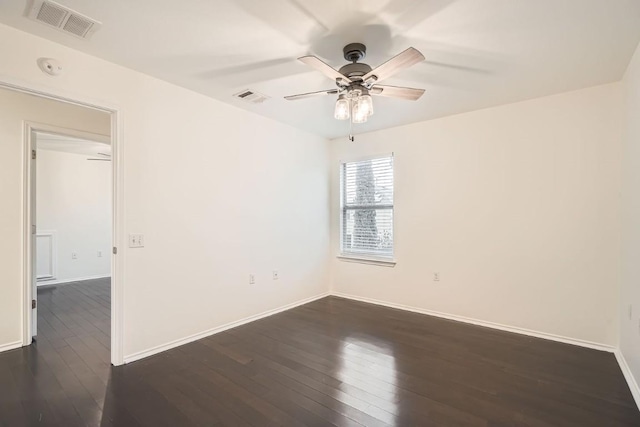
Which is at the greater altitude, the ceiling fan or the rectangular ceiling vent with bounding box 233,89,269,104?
the rectangular ceiling vent with bounding box 233,89,269,104

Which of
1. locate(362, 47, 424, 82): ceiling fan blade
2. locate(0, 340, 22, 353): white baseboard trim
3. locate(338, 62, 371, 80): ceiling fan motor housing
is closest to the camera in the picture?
locate(362, 47, 424, 82): ceiling fan blade

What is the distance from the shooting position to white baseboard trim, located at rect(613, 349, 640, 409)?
203 cm

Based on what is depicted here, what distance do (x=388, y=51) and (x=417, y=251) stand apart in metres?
2.54

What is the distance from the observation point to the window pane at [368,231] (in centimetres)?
428

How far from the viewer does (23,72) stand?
206cm

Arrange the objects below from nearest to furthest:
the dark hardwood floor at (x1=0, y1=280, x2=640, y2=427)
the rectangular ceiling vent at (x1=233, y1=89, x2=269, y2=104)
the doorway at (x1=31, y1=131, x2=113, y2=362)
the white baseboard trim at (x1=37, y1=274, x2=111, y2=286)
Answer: the dark hardwood floor at (x1=0, y1=280, x2=640, y2=427) → the rectangular ceiling vent at (x1=233, y1=89, x2=269, y2=104) → the doorway at (x1=31, y1=131, x2=113, y2=362) → the white baseboard trim at (x1=37, y1=274, x2=111, y2=286)

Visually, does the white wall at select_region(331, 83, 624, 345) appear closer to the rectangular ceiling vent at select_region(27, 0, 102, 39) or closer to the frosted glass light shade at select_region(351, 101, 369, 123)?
the frosted glass light shade at select_region(351, 101, 369, 123)

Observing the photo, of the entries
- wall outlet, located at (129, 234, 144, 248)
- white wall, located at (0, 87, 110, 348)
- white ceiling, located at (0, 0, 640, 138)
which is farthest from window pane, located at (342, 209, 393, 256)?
white wall, located at (0, 87, 110, 348)

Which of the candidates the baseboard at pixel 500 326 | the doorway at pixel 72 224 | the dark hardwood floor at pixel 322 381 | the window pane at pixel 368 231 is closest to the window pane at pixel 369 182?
the window pane at pixel 368 231

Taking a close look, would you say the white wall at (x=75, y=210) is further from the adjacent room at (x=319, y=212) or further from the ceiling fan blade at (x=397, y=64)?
the ceiling fan blade at (x=397, y=64)

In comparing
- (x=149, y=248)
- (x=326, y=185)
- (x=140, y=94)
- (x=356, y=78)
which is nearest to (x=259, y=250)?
(x=149, y=248)

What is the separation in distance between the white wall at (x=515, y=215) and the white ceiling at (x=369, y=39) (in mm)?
453

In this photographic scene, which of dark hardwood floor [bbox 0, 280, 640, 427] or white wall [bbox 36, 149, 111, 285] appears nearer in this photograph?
dark hardwood floor [bbox 0, 280, 640, 427]

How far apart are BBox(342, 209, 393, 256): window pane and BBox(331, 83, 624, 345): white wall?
21cm
